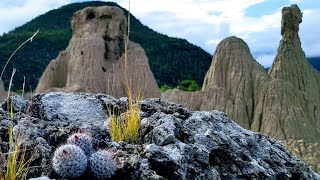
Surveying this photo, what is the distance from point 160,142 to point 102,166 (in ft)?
1.93

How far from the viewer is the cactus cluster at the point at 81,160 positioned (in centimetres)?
402

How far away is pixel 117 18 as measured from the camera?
98.7 feet

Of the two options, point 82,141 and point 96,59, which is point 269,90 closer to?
point 96,59

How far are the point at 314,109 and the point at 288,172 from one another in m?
26.7

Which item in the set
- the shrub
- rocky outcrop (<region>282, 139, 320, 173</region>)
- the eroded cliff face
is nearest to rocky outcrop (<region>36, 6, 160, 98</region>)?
the eroded cliff face

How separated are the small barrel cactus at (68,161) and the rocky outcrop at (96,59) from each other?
2207cm

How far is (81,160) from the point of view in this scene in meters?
4.05

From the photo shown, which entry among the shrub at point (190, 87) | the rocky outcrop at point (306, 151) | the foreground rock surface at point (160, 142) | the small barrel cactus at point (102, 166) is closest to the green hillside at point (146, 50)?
the shrub at point (190, 87)

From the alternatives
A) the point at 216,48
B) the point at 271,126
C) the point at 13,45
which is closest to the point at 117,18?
the point at 216,48

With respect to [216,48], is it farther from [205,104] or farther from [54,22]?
[54,22]

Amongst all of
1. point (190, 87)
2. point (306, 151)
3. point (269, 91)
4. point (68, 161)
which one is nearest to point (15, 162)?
point (68, 161)

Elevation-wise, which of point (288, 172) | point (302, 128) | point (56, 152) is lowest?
point (302, 128)

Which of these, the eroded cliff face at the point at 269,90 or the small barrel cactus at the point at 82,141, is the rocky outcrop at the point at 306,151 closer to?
the eroded cliff face at the point at 269,90

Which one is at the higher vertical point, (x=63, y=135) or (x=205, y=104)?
(x=63, y=135)
